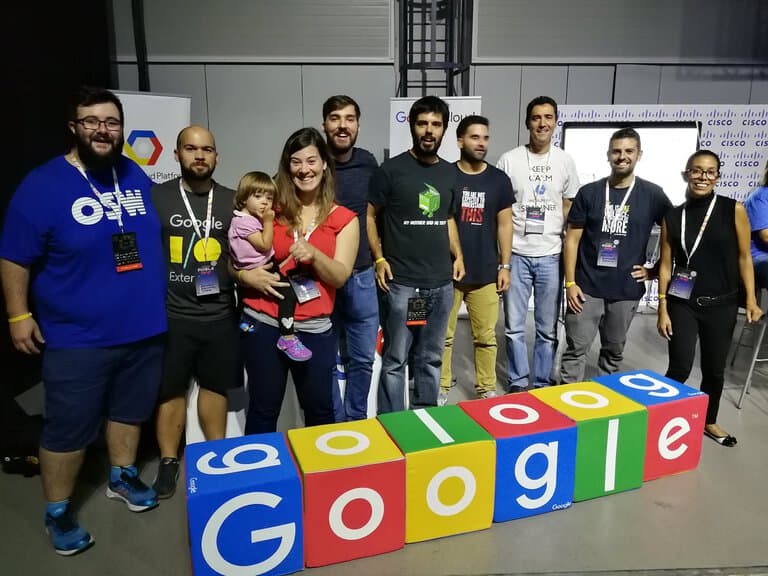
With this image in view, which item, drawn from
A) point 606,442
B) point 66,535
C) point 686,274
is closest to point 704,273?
point 686,274

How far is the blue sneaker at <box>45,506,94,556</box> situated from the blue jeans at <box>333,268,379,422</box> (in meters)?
1.10

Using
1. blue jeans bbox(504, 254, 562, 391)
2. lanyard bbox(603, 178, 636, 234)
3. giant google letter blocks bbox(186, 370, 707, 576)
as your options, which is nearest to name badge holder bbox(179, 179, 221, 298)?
giant google letter blocks bbox(186, 370, 707, 576)

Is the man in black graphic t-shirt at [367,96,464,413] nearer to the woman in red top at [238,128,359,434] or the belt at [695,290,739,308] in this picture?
the woman in red top at [238,128,359,434]

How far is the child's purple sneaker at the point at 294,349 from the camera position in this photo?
1.99 meters

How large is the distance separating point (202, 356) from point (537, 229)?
1.83 metres

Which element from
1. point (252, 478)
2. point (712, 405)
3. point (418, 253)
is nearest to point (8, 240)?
point (252, 478)

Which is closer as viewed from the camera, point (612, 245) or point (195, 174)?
point (195, 174)

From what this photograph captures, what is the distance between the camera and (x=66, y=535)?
6.20ft

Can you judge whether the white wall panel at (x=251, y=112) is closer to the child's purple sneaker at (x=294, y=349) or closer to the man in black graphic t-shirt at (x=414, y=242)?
the man in black graphic t-shirt at (x=414, y=242)

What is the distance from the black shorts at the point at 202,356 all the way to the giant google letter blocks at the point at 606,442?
1322 mm

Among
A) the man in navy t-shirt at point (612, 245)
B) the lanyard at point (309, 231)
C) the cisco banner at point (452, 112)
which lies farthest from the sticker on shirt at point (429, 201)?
the cisco banner at point (452, 112)

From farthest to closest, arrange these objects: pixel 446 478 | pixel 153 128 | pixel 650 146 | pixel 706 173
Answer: pixel 650 146 < pixel 153 128 < pixel 706 173 < pixel 446 478

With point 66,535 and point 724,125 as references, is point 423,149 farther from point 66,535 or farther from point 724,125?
point 724,125

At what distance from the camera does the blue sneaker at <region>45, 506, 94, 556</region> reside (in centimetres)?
188
